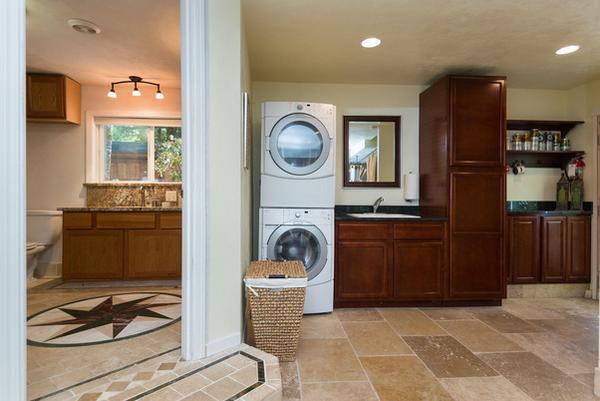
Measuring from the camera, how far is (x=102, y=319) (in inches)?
101

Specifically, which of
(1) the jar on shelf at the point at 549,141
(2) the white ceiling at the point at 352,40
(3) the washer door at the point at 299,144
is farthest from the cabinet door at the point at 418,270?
(1) the jar on shelf at the point at 549,141

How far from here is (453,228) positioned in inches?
123

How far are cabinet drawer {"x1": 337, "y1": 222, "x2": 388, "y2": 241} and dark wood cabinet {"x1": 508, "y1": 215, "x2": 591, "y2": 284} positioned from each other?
1503mm

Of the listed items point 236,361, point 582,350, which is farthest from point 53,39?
point 582,350

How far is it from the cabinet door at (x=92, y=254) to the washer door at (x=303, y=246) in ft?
6.45

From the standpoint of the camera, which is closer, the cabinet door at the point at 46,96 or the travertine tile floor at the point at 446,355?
the travertine tile floor at the point at 446,355

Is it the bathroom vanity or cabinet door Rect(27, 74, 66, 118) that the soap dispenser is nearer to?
the bathroom vanity

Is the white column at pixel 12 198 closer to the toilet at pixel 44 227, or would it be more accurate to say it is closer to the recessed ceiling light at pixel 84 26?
the recessed ceiling light at pixel 84 26

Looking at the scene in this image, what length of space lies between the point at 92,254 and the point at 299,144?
8.61ft

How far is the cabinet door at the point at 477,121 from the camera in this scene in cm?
310

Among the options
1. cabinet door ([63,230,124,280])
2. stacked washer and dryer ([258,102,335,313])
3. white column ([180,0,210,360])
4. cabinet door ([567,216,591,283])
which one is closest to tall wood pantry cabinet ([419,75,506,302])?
cabinet door ([567,216,591,283])

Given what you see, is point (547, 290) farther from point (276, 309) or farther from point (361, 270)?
point (276, 309)

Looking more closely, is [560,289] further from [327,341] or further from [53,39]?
[53,39]

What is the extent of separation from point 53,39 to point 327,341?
3.39 meters
